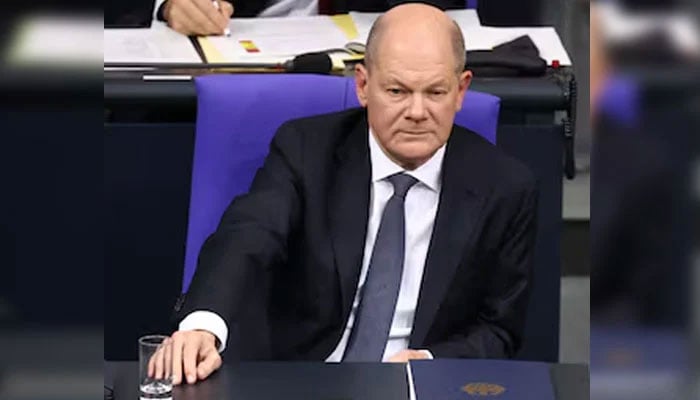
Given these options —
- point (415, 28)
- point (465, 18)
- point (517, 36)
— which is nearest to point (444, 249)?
point (415, 28)

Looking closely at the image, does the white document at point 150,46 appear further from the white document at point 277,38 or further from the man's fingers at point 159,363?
the man's fingers at point 159,363

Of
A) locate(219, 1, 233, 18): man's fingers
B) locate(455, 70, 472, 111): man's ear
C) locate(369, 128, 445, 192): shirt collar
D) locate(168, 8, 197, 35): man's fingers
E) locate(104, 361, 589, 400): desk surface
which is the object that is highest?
locate(219, 1, 233, 18): man's fingers

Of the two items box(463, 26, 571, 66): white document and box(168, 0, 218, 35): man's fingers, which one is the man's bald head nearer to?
box(463, 26, 571, 66): white document

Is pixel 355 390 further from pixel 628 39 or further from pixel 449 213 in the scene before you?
pixel 628 39

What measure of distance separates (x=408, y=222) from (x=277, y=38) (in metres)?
1.00

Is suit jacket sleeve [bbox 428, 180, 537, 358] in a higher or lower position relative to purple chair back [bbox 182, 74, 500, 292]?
lower

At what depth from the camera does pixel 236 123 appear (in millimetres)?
2410

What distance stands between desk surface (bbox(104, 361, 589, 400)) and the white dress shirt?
651 mm

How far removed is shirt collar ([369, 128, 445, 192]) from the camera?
→ 7.78ft

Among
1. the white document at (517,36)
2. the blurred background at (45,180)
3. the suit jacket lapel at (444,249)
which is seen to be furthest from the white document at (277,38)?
the blurred background at (45,180)

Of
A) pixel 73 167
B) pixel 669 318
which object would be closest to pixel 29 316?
pixel 73 167

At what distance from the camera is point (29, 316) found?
54 centimetres

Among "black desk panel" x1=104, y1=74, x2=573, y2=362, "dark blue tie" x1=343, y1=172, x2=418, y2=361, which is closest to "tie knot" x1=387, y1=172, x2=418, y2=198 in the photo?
"dark blue tie" x1=343, y1=172, x2=418, y2=361

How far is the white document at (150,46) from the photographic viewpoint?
3.01 metres
